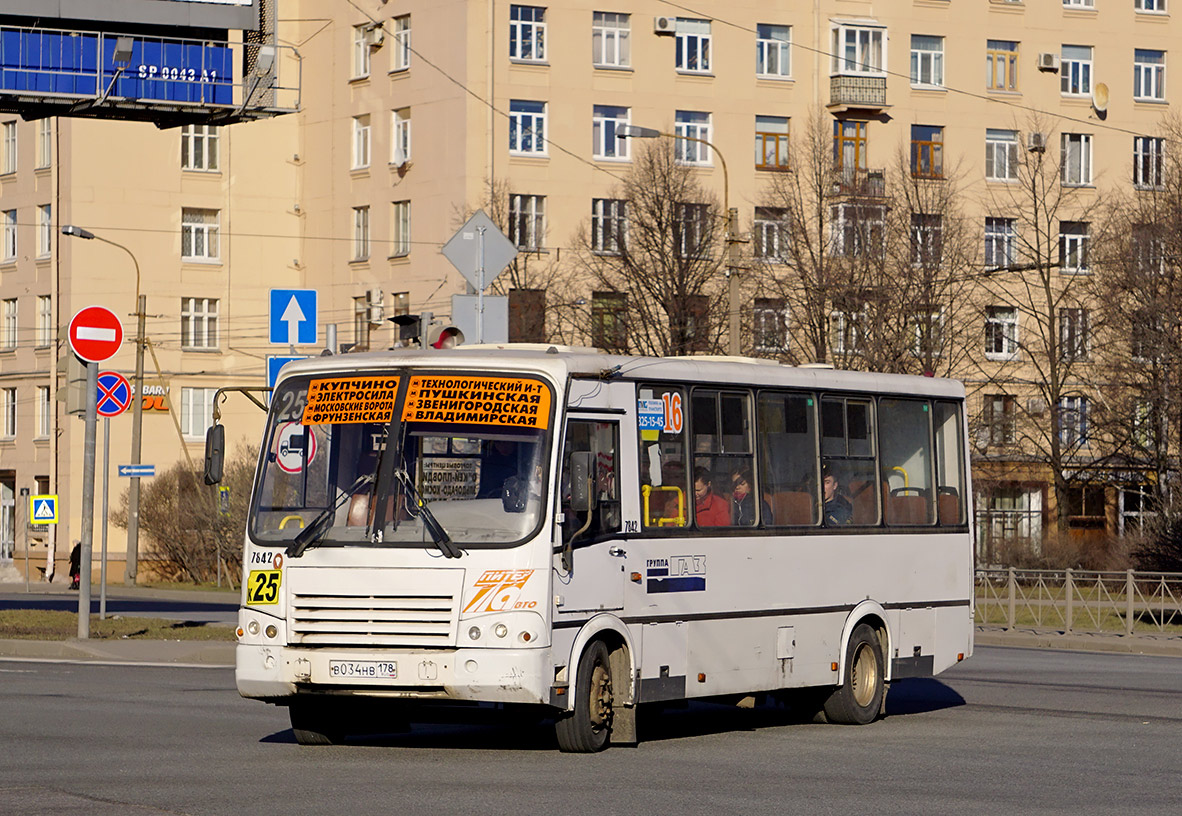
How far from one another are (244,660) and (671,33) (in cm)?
5554

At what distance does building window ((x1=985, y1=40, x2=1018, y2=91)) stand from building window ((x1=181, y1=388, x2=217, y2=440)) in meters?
28.9

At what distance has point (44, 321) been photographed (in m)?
70.4

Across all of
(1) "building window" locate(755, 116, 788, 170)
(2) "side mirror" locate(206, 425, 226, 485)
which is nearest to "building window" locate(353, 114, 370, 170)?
(1) "building window" locate(755, 116, 788, 170)

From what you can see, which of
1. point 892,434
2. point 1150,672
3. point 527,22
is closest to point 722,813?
point 892,434

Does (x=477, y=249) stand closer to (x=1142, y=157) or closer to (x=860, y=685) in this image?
(x=860, y=685)

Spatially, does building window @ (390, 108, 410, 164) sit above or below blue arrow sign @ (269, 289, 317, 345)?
above

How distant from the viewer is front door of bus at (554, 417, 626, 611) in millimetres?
13859

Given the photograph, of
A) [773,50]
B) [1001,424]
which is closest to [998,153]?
[773,50]

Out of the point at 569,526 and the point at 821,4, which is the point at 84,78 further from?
the point at 821,4

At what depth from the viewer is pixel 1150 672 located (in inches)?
982

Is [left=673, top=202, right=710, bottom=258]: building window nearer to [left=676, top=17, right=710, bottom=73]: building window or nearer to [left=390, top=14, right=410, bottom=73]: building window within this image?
[left=676, top=17, right=710, bottom=73]: building window

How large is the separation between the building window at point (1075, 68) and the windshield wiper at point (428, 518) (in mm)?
61856

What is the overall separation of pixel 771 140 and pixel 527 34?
9.08 metres

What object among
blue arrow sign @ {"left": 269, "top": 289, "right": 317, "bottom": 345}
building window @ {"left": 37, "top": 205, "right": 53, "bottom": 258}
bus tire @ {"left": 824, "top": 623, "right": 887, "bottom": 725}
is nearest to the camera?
bus tire @ {"left": 824, "top": 623, "right": 887, "bottom": 725}
